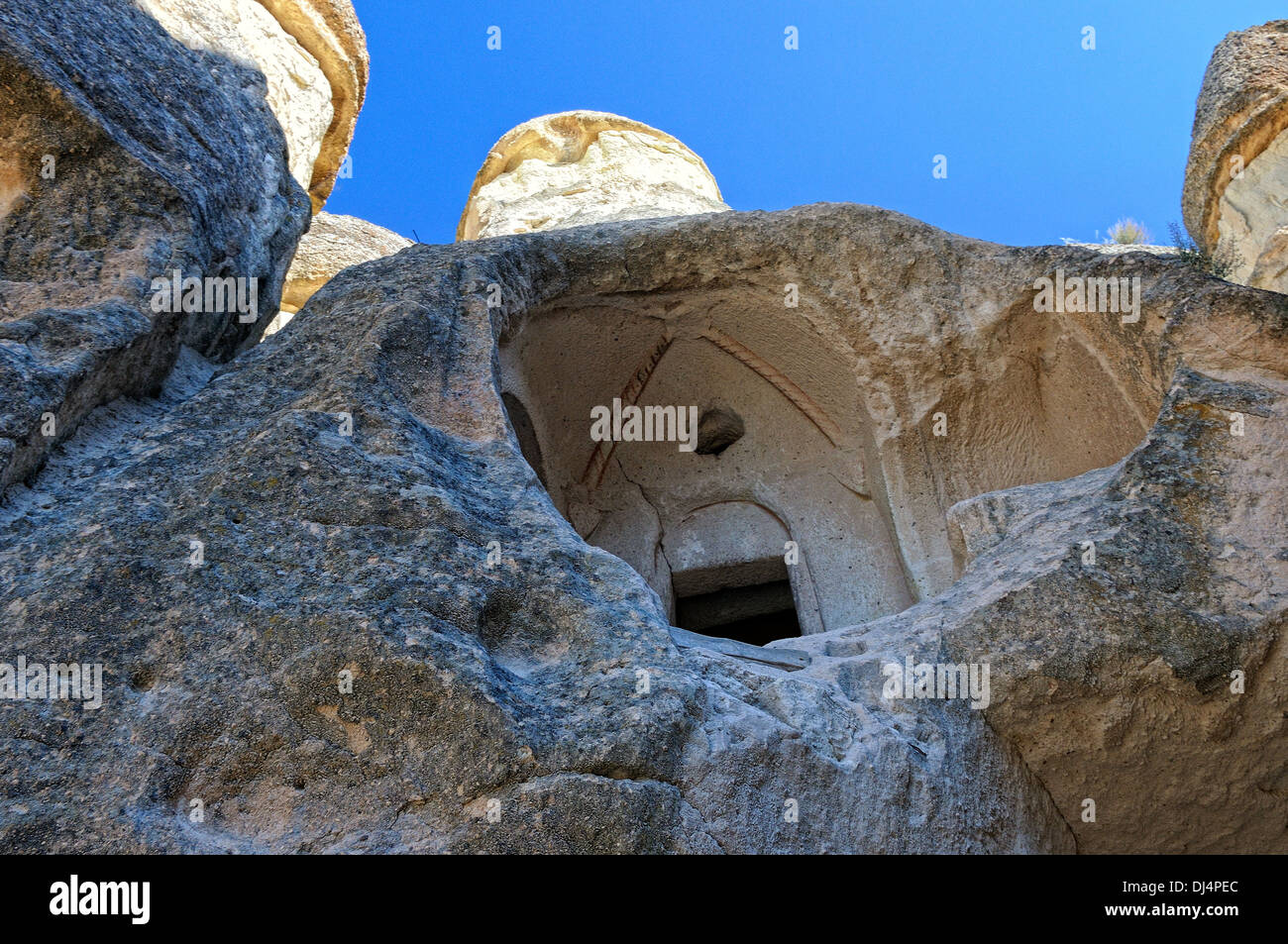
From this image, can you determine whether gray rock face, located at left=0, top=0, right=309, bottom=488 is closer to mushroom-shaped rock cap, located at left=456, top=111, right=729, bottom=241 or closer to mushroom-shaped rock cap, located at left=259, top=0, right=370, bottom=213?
mushroom-shaped rock cap, located at left=259, top=0, right=370, bottom=213

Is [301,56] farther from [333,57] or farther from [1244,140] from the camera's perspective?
[1244,140]

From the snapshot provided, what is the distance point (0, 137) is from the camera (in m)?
4.02

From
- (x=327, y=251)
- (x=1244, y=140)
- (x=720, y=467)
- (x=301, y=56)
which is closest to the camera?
(x=720, y=467)

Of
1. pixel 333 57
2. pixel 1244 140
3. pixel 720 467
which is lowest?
pixel 720 467

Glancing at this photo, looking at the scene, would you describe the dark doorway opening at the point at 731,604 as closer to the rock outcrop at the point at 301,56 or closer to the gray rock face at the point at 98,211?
the gray rock face at the point at 98,211

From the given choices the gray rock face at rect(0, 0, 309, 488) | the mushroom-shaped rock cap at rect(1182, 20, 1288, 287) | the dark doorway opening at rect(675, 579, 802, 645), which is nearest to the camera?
the gray rock face at rect(0, 0, 309, 488)

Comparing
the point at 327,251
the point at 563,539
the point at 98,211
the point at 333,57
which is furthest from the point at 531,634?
the point at 327,251

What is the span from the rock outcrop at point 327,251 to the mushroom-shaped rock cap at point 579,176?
996 mm

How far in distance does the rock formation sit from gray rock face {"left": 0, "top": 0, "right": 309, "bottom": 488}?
0.8 inches

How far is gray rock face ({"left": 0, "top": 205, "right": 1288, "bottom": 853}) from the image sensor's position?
2535mm

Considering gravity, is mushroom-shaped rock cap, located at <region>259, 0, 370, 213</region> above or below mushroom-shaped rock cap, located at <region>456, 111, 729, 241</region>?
below

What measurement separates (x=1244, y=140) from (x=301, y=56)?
7308mm

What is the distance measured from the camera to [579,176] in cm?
1138

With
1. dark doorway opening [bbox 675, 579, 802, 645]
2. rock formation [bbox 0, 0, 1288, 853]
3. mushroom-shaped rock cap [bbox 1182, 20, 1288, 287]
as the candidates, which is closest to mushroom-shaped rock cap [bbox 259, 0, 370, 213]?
rock formation [bbox 0, 0, 1288, 853]
